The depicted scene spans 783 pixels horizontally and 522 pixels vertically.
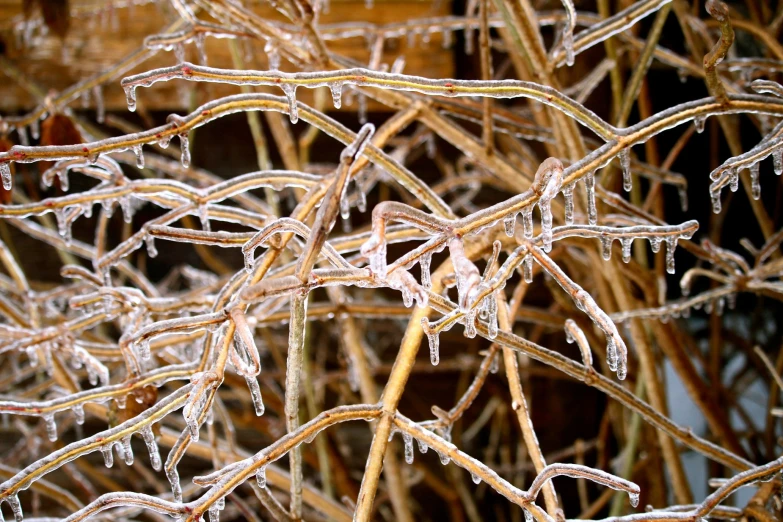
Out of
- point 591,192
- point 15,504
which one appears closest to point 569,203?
point 591,192

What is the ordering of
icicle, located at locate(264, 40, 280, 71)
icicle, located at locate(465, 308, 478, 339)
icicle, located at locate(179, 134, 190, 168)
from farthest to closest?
icicle, located at locate(264, 40, 280, 71) < icicle, located at locate(179, 134, 190, 168) < icicle, located at locate(465, 308, 478, 339)

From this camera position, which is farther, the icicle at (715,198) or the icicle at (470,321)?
the icicle at (715,198)

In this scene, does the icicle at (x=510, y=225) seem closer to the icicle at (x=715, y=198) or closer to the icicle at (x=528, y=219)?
the icicle at (x=528, y=219)

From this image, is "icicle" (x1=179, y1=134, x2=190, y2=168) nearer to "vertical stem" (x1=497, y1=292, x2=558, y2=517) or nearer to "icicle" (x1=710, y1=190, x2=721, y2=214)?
"vertical stem" (x1=497, y1=292, x2=558, y2=517)

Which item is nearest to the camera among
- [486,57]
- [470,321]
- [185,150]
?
[470,321]

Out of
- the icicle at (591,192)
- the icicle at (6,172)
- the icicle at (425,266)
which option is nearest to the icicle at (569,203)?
the icicle at (591,192)

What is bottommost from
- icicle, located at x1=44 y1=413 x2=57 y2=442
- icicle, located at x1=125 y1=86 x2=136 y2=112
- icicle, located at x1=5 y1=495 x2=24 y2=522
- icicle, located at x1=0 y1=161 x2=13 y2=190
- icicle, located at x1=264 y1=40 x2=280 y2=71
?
icicle, located at x1=5 y1=495 x2=24 y2=522

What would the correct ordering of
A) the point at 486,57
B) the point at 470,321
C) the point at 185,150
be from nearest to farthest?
the point at 470,321 → the point at 185,150 → the point at 486,57

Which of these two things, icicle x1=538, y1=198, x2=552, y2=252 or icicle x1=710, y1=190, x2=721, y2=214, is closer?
icicle x1=538, y1=198, x2=552, y2=252

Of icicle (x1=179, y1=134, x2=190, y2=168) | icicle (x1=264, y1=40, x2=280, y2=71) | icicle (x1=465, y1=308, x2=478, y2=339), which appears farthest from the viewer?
icicle (x1=264, y1=40, x2=280, y2=71)

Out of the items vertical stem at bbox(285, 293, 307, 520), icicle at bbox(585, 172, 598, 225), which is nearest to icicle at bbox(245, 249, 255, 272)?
vertical stem at bbox(285, 293, 307, 520)

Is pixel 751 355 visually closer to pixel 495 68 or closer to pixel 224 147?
pixel 495 68

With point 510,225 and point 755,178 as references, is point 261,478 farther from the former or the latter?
point 755,178

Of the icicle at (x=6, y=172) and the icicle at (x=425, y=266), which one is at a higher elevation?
the icicle at (x=6, y=172)
